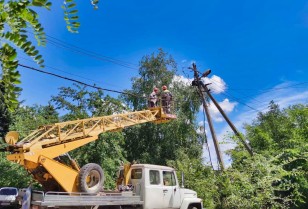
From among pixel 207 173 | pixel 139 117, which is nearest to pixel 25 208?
pixel 139 117

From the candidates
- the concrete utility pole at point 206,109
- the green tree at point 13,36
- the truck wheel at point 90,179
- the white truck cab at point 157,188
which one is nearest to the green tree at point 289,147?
the concrete utility pole at point 206,109

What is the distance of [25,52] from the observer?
1520 millimetres

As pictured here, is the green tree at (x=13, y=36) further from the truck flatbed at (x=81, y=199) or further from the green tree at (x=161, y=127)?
the green tree at (x=161, y=127)

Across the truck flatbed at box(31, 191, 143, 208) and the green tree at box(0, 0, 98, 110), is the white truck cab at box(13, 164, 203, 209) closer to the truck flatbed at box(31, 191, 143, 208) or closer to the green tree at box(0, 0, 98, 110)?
the truck flatbed at box(31, 191, 143, 208)

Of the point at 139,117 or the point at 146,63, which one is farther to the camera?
the point at 146,63

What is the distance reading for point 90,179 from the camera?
37.7 feet

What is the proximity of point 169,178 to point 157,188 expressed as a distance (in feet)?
3.01

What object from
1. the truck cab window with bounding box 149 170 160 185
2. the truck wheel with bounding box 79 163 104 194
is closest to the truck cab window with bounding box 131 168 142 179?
the truck cab window with bounding box 149 170 160 185

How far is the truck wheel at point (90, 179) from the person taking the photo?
35.9 feet

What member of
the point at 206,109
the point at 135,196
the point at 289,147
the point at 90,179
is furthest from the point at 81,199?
the point at 289,147

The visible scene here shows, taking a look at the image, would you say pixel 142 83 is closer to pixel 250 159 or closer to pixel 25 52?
pixel 250 159

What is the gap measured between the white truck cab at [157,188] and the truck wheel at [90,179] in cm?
162

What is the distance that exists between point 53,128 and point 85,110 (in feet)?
52.7

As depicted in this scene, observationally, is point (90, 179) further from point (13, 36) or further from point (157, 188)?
point (13, 36)
